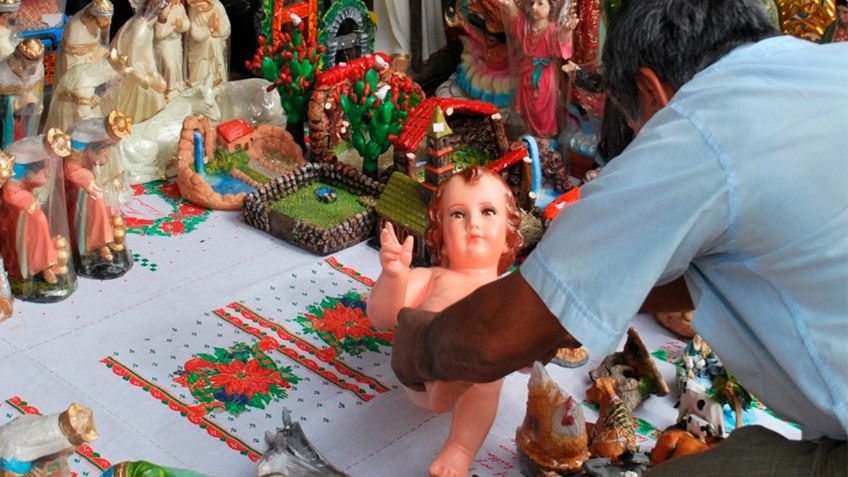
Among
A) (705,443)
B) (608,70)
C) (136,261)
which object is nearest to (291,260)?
(136,261)

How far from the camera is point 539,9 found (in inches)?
200

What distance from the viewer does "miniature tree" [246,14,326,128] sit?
189 inches

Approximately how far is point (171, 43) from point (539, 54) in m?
1.70

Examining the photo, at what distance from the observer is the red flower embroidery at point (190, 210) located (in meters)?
4.70

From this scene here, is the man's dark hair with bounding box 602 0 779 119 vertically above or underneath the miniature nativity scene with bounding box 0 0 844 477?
above

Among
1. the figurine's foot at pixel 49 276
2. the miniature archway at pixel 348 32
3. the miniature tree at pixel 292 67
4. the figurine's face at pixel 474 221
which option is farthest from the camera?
the miniature archway at pixel 348 32

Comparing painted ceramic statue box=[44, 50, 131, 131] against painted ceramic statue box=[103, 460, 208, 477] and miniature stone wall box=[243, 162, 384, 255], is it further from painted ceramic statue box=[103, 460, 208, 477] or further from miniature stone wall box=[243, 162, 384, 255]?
painted ceramic statue box=[103, 460, 208, 477]

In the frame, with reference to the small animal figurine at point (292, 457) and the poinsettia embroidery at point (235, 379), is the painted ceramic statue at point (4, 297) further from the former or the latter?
the small animal figurine at point (292, 457)

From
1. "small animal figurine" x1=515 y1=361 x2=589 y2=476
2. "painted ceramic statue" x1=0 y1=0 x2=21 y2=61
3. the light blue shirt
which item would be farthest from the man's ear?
"painted ceramic statue" x1=0 y1=0 x2=21 y2=61

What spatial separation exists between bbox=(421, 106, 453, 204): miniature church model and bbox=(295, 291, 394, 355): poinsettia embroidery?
503mm

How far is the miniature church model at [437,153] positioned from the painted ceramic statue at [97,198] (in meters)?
1.07

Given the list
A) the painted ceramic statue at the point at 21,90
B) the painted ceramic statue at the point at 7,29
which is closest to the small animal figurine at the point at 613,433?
the painted ceramic statue at the point at 21,90

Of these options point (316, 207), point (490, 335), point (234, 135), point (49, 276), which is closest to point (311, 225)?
point (316, 207)

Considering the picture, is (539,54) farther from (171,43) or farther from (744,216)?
(744,216)
